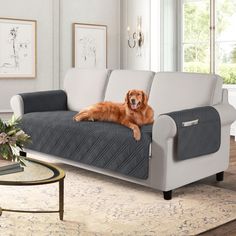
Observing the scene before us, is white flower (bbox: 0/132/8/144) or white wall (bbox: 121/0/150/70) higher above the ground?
white wall (bbox: 121/0/150/70)

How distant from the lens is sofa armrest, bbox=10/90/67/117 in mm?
4746

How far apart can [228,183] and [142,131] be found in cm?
94

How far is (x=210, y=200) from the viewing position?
340 centimetres

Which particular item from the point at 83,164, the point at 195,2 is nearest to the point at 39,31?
the point at 195,2

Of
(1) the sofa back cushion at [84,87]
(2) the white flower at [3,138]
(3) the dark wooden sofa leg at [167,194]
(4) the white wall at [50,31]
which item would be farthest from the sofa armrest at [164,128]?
(4) the white wall at [50,31]

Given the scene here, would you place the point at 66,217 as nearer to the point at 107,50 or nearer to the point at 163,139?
the point at 163,139

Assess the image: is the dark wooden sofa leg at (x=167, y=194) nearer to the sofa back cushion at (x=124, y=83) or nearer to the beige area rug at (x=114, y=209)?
the beige area rug at (x=114, y=209)

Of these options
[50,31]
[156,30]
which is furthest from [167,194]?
[156,30]

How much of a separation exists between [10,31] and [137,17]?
6.38ft

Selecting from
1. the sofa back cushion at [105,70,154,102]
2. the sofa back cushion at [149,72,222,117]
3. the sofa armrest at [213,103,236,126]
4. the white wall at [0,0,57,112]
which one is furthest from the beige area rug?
the white wall at [0,0,57,112]

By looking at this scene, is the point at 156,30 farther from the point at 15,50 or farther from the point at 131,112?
the point at 131,112

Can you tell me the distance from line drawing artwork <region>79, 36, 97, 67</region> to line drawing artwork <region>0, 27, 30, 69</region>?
888 millimetres

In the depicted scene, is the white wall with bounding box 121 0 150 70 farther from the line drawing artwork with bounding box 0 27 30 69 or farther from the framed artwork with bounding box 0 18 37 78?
the line drawing artwork with bounding box 0 27 30 69

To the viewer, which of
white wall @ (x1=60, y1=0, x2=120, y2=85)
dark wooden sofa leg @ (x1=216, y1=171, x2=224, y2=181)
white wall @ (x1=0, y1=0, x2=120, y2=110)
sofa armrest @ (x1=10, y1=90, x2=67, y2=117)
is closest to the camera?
dark wooden sofa leg @ (x1=216, y1=171, x2=224, y2=181)
